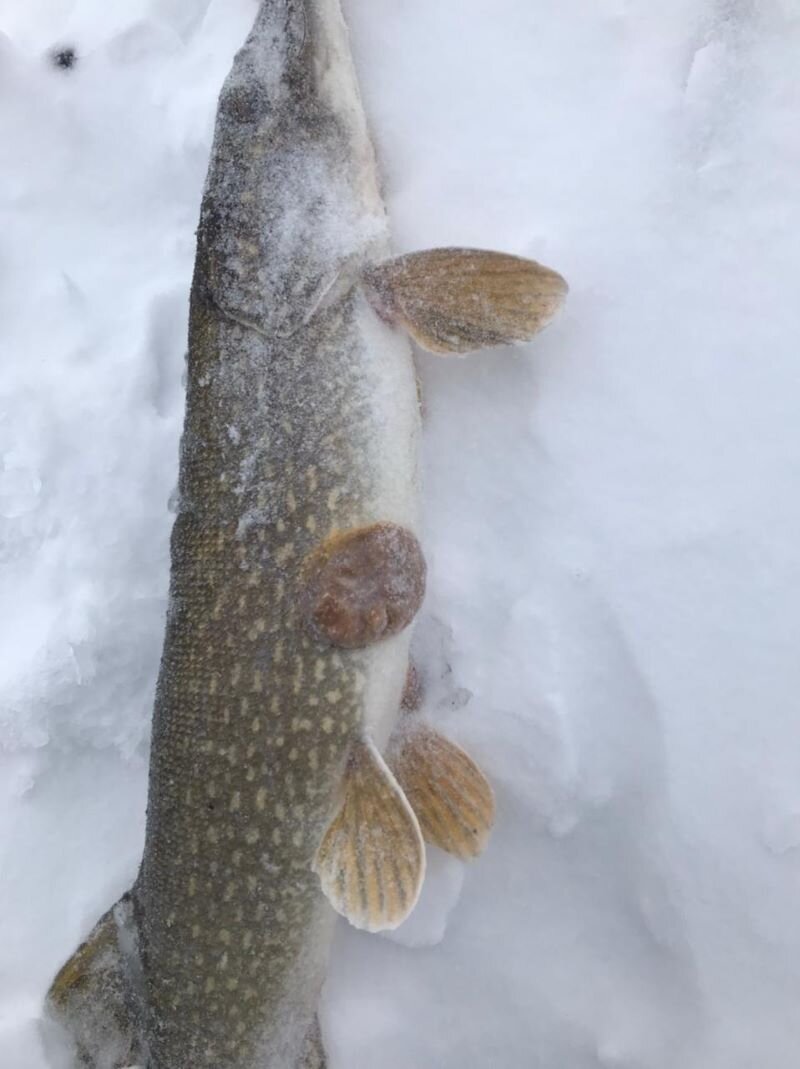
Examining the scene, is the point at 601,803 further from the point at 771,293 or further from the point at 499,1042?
the point at 771,293

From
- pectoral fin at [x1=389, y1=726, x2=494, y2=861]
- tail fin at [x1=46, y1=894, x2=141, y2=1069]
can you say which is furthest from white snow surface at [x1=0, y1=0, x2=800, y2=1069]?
tail fin at [x1=46, y1=894, x2=141, y2=1069]

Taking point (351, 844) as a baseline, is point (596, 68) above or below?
above

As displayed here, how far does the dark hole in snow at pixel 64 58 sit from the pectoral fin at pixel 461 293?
90cm

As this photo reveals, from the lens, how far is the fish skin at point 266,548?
1.18 metres

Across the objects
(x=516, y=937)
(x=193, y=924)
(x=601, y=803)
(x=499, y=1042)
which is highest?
(x=601, y=803)

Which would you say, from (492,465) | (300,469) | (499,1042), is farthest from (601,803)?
(300,469)

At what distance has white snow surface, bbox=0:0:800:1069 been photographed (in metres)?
1.27

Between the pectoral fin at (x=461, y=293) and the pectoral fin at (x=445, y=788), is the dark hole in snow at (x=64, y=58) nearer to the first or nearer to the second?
the pectoral fin at (x=461, y=293)

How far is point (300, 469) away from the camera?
119cm

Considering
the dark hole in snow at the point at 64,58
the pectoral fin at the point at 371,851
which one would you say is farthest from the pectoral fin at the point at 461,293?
the dark hole in snow at the point at 64,58

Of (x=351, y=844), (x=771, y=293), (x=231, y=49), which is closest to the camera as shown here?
(x=351, y=844)

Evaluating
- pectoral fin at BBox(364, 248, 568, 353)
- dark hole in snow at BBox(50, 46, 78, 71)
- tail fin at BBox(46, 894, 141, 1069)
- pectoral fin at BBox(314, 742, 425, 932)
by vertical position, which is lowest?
tail fin at BBox(46, 894, 141, 1069)

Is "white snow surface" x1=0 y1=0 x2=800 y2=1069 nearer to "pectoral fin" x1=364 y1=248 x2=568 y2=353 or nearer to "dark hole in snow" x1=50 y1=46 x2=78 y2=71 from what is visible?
"pectoral fin" x1=364 y1=248 x2=568 y2=353

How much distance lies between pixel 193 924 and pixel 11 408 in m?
0.99
